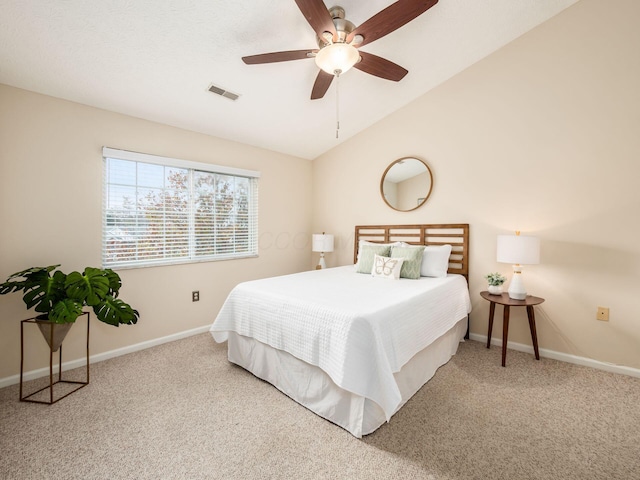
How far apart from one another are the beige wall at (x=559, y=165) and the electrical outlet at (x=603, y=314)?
0.13ft

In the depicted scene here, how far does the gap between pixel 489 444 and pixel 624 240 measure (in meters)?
2.10

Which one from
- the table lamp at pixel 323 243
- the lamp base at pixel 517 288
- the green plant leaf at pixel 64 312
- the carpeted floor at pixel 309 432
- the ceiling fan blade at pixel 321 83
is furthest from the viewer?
the table lamp at pixel 323 243

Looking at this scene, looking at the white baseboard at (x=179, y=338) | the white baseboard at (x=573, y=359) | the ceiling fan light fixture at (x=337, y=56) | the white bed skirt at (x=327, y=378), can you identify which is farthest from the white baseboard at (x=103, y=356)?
the white baseboard at (x=573, y=359)

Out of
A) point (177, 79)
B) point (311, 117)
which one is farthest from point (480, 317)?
point (177, 79)

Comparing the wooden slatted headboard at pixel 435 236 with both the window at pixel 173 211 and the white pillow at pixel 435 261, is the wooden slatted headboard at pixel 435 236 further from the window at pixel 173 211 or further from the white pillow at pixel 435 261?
the window at pixel 173 211

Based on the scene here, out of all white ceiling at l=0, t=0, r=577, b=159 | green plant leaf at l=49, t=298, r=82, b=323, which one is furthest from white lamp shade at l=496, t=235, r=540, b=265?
green plant leaf at l=49, t=298, r=82, b=323

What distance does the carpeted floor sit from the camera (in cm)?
149

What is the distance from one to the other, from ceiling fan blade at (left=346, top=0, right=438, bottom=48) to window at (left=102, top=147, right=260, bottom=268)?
2.26 metres

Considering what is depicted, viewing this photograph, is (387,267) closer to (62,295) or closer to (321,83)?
Answer: (321,83)

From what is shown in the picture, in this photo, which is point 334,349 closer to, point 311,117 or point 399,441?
point 399,441

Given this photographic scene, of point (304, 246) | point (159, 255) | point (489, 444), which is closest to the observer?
point (489, 444)

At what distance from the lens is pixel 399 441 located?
1679 millimetres

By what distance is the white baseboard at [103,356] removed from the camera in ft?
7.64

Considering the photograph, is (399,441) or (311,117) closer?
(399,441)
